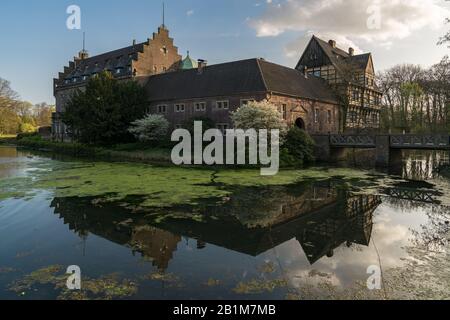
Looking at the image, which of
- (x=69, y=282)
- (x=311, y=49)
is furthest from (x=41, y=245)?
(x=311, y=49)

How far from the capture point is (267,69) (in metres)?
36.3

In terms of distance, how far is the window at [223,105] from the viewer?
3506 cm

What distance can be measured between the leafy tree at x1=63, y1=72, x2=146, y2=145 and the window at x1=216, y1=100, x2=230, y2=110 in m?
10.4

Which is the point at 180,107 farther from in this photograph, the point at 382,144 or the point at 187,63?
the point at 382,144

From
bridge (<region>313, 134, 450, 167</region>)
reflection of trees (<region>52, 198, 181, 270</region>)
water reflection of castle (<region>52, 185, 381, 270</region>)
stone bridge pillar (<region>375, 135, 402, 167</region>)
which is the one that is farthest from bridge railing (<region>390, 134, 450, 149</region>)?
reflection of trees (<region>52, 198, 181, 270</region>)

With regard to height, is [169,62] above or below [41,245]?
above

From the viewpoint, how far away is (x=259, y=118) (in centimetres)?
2808

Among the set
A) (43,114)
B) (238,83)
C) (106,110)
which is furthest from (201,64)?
(43,114)

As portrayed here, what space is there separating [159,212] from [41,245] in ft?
14.0

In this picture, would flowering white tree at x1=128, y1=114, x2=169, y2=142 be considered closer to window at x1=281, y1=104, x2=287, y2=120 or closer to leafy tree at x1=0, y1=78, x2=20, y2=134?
window at x1=281, y1=104, x2=287, y2=120

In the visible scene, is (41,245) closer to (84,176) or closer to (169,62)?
(84,176)

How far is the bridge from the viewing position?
2811 cm
